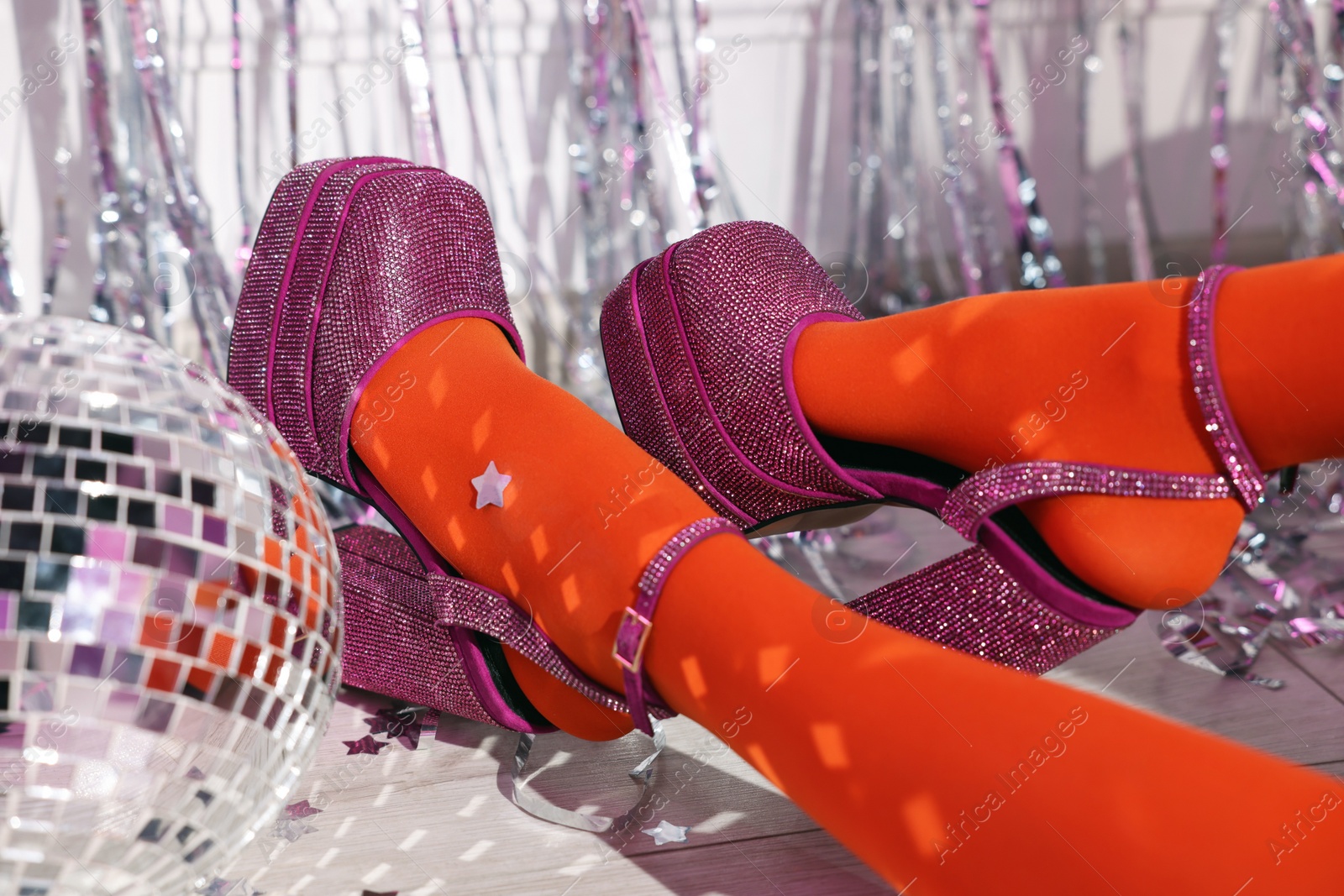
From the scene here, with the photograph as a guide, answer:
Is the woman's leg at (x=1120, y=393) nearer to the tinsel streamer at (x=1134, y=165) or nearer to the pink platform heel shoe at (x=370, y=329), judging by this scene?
the pink platform heel shoe at (x=370, y=329)

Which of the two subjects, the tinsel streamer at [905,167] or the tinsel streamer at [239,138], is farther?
the tinsel streamer at [905,167]

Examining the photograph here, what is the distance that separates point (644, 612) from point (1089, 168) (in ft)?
4.23

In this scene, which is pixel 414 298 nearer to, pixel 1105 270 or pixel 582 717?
pixel 582 717

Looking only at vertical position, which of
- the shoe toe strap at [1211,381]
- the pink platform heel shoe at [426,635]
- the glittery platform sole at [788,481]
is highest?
the shoe toe strap at [1211,381]

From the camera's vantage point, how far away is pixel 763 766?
0.37 meters

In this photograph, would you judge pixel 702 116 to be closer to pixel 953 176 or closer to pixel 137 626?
pixel 953 176

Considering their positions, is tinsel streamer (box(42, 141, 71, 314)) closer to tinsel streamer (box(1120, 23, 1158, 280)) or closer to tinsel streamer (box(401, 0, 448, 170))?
tinsel streamer (box(401, 0, 448, 170))

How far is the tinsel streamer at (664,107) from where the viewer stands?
108cm

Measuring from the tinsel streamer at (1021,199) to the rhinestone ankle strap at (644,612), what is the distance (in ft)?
2.74

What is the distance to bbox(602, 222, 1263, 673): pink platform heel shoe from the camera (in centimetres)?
50

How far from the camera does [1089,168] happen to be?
1464 millimetres

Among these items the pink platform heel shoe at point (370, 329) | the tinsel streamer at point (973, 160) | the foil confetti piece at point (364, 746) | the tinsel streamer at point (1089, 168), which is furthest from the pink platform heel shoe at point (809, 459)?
the tinsel streamer at point (1089, 168)

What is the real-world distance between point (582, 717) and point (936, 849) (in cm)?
23

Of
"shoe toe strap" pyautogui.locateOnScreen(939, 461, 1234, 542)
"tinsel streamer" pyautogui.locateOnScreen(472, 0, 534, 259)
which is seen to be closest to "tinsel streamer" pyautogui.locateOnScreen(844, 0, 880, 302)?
"tinsel streamer" pyautogui.locateOnScreen(472, 0, 534, 259)
